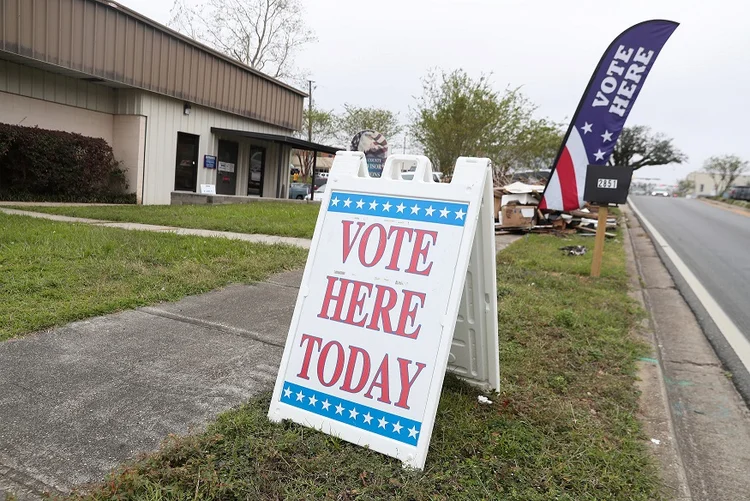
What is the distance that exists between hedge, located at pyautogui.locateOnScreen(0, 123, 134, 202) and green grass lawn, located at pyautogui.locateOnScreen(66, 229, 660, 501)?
12221 mm

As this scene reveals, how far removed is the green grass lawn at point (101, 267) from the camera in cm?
427

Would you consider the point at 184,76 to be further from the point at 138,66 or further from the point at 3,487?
the point at 3,487

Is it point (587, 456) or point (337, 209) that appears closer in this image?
point (587, 456)

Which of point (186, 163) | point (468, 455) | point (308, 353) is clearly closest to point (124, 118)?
point (186, 163)

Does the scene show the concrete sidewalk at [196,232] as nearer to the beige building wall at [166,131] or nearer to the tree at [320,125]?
the beige building wall at [166,131]

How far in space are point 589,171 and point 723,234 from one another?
1172cm

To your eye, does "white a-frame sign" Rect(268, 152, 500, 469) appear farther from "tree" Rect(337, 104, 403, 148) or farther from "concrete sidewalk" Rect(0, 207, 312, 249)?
"tree" Rect(337, 104, 403, 148)

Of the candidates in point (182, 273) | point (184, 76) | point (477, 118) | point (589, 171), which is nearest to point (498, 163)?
point (477, 118)

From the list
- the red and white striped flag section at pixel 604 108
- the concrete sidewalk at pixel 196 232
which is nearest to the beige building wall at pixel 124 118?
the concrete sidewalk at pixel 196 232

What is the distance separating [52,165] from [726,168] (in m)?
97.0

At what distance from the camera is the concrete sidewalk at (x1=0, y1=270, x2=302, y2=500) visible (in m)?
2.30

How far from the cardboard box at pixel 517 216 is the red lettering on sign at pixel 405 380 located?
1064 centimetres

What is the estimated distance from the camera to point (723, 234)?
1571cm

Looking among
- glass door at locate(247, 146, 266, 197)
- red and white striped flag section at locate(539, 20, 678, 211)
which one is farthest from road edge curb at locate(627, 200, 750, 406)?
glass door at locate(247, 146, 266, 197)
